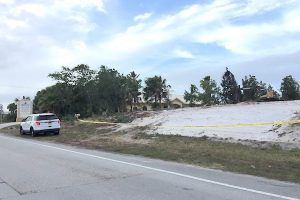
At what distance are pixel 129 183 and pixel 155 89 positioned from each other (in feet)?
350

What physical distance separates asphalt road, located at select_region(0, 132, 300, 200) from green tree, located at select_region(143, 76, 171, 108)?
100937 mm

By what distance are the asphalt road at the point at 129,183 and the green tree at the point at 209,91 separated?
84.8 meters

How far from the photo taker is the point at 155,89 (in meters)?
118

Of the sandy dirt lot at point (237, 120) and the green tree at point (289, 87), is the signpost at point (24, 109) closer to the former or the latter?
the green tree at point (289, 87)

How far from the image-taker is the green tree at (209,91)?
10017 centimetres

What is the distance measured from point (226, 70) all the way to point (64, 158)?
92.9m

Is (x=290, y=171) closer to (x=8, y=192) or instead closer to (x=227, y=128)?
(x=8, y=192)

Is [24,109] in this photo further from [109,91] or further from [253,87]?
[253,87]

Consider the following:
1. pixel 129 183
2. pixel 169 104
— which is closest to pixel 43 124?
pixel 129 183

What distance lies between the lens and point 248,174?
1295 cm

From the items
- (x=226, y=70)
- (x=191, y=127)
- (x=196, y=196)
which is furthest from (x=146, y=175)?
(x=226, y=70)

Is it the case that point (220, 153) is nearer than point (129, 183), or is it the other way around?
point (129, 183)

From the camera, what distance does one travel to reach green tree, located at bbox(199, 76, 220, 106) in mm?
100169

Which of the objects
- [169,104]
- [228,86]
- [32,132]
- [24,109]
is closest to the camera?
[32,132]
